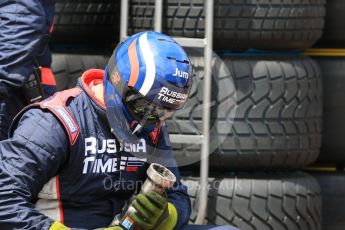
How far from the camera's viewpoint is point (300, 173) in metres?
4.04

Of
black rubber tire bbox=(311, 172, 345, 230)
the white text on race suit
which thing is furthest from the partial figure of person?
black rubber tire bbox=(311, 172, 345, 230)

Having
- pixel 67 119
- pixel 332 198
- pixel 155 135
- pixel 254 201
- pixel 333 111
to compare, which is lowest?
pixel 332 198

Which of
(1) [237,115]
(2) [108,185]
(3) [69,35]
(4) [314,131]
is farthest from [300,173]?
(2) [108,185]

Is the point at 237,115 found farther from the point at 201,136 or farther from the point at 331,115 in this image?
the point at 331,115

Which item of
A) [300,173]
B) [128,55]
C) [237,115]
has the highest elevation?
[128,55]

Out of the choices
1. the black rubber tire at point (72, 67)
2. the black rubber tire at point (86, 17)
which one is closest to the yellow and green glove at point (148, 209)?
the black rubber tire at point (72, 67)

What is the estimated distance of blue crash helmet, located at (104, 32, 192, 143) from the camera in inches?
104

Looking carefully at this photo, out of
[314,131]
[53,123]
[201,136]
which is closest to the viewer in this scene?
[53,123]

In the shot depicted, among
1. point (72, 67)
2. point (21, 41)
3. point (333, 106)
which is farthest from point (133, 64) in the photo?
point (333, 106)

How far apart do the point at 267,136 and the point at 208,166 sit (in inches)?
10.8

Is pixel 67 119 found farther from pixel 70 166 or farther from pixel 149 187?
pixel 149 187

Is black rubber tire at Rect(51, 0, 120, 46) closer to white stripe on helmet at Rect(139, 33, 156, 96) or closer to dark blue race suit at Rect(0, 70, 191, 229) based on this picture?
dark blue race suit at Rect(0, 70, 191, 229)

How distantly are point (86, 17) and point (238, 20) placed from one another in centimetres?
70

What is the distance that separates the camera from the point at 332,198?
4.21 m
